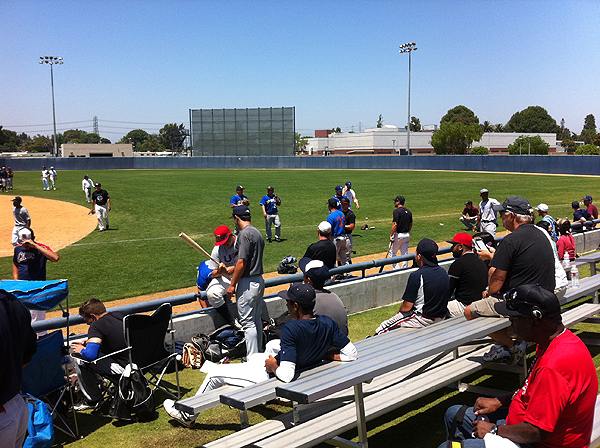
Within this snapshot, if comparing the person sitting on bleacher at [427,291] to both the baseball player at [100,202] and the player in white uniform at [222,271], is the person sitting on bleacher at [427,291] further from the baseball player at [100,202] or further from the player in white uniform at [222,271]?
the baseball player at [100,202]

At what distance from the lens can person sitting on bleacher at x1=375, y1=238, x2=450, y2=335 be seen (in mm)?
5871

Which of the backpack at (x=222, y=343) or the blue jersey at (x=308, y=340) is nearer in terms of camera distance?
the blue jersey at (x=308, y=340)

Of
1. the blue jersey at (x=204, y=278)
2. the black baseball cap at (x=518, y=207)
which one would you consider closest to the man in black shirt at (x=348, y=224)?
the blue jersey at (x=204, y=278)

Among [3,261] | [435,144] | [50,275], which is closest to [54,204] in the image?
[3,261]

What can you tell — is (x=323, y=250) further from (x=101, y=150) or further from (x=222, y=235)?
(x=101, y=150)

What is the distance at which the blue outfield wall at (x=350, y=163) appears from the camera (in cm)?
4903

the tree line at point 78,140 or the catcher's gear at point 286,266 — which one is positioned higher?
the tree line at point 78,140

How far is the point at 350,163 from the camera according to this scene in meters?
66.7

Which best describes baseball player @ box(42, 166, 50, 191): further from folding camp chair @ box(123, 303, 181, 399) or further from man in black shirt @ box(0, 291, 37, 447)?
man in black shirt @ box(0, 291, 37, 447)

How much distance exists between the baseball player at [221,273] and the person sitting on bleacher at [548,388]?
4597 millimetres

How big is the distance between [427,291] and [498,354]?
1.00 m

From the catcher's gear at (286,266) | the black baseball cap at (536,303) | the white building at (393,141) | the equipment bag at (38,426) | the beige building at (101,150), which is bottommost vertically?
the equipment bag at (38,426)

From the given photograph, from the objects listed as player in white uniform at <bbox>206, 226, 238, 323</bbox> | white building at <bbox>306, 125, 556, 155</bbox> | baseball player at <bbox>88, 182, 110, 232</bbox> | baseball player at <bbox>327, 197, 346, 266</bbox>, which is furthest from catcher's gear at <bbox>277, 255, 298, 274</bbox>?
white building at <bbox>306, 125, 556, 155</bbox>

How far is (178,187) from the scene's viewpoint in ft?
128
